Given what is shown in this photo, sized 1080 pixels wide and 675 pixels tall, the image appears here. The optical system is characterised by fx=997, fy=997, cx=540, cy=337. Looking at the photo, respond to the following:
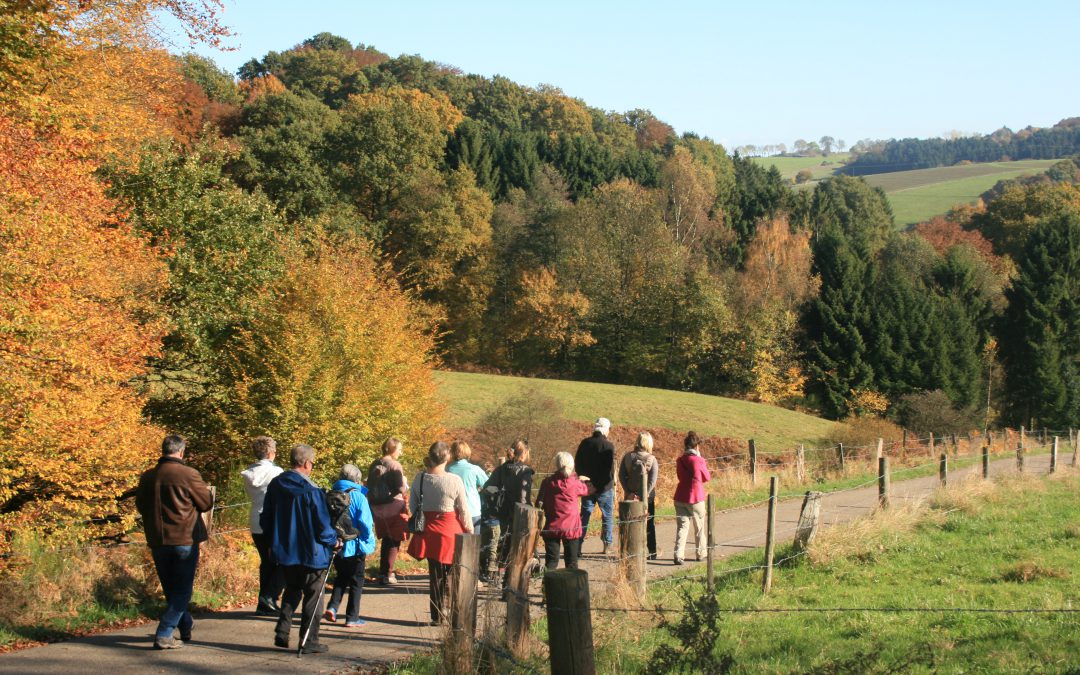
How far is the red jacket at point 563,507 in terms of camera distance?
11.5 m

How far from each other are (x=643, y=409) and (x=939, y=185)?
128 metres

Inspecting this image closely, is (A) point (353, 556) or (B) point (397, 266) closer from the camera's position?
(A) point (353, 556)

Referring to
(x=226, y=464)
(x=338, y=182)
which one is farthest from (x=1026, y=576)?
(x=338, y=182)

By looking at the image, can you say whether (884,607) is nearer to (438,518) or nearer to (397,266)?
(438,518)

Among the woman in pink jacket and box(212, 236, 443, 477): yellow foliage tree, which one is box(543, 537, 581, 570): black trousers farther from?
box(212, 236, 443, 477): yellow foliage tree

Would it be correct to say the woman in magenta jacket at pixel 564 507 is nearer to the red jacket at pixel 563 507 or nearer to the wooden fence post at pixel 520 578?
the red jacket at pixel 563 507

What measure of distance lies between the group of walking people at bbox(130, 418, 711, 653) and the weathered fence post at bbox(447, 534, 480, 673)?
14.8 inches

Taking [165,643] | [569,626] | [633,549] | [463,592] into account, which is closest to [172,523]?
[165,643]

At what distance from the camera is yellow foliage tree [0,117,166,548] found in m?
14.1

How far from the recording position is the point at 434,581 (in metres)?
9.77

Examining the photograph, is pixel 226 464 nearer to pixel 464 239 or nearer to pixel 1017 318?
pixel 464 239

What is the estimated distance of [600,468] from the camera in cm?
1373

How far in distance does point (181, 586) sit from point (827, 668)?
220 inches

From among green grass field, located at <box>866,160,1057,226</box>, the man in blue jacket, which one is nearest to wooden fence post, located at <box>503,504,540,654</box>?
the man in blue jacket
